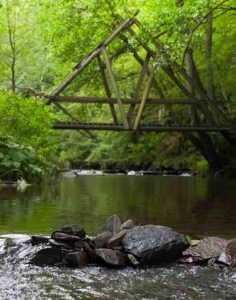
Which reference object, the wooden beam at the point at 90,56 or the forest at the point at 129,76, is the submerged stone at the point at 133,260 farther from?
the wooden beam at the point at 90,56

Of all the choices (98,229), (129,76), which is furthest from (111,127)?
(98,229)

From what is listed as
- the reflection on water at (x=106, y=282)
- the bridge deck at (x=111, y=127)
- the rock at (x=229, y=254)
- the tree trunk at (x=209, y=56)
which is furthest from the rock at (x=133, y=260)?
the tree trunk at (x=209, y=56)

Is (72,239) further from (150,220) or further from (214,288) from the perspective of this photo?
(150,220)

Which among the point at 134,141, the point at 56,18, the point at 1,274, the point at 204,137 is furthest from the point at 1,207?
the point at 134,141

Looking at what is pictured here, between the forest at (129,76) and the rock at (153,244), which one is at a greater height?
the forest at (129,76)

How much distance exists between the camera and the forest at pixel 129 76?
17109mm

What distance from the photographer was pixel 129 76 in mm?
27781

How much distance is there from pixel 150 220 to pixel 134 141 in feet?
87.6

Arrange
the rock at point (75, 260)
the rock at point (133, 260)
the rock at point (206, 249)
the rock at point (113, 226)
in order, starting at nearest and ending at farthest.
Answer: the rock at point (75, 260) < the rock at point (133, 260) < the rock at point (206, 249) < the rock at point (113, 226)

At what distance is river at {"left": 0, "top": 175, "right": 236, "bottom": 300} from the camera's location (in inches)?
204

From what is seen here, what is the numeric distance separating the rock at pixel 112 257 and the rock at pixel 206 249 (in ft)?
2.98

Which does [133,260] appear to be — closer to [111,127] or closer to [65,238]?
[65,238]

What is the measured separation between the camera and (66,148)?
140 ft

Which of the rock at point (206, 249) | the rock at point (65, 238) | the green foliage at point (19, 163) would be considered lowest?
the rock at point (206, 249)
